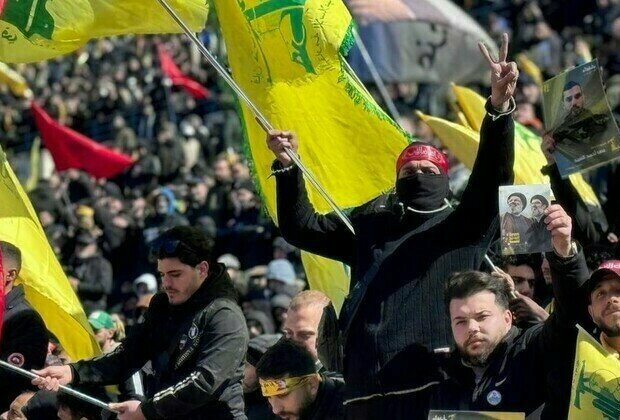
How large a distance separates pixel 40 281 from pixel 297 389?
2.39 metres

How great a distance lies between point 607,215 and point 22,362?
3.58 m

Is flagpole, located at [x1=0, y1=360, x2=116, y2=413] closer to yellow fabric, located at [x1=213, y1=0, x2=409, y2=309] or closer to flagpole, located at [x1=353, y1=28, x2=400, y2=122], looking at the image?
yellow fabric, located at [x1=213, y1=0, x2=409, y2=309]

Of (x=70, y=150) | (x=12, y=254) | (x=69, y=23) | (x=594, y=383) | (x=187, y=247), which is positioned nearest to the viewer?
(x=594, y=383)

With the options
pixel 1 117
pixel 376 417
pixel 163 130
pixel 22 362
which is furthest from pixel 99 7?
pixel 1 117

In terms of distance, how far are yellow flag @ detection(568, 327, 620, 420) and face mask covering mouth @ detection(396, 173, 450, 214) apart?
3.58 feet

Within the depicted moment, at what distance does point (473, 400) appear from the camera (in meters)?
5.89

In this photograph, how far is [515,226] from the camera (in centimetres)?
582

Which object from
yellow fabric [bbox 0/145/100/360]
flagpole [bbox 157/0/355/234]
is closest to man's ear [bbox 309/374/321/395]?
flagpole [bbox 157/0/355/234]

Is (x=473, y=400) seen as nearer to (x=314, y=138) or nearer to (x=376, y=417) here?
(x=376, y=417)

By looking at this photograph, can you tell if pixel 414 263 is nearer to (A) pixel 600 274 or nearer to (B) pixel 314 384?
(B) pixel 314 384

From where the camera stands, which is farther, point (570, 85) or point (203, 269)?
point (203, 269)

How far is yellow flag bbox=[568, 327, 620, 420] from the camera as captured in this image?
5.55 m

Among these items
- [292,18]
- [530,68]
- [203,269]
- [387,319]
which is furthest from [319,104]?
[530,68]

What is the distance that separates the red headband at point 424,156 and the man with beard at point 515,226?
737mm
